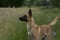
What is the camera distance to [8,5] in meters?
30.5

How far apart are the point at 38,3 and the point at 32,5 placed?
2.12 feet

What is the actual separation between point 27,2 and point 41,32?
22.6 meters

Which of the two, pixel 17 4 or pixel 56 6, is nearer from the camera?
pixel 56 6

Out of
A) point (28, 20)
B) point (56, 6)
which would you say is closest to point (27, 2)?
point (56, 6)

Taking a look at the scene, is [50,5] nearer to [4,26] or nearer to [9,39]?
[4,26]

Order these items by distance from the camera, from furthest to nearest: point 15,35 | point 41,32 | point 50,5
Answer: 1. point 50,5
2. point 15,35
3. point 41,32

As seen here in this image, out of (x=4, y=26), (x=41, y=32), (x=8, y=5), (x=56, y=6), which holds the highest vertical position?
(x=41, y=32)

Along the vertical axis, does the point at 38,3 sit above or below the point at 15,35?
below

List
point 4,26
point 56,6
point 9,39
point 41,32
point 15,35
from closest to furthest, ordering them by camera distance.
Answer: point 41,32 → point 9,39 → point 15,35 → point 4,26 → point 56,6

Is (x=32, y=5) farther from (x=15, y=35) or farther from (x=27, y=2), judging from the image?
(x=15, y=35)

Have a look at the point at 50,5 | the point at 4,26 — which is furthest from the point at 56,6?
the point at 4,26

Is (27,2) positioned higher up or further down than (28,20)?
further down

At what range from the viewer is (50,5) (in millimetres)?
26281

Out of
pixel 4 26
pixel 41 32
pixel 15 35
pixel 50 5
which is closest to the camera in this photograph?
pixel 41 32
